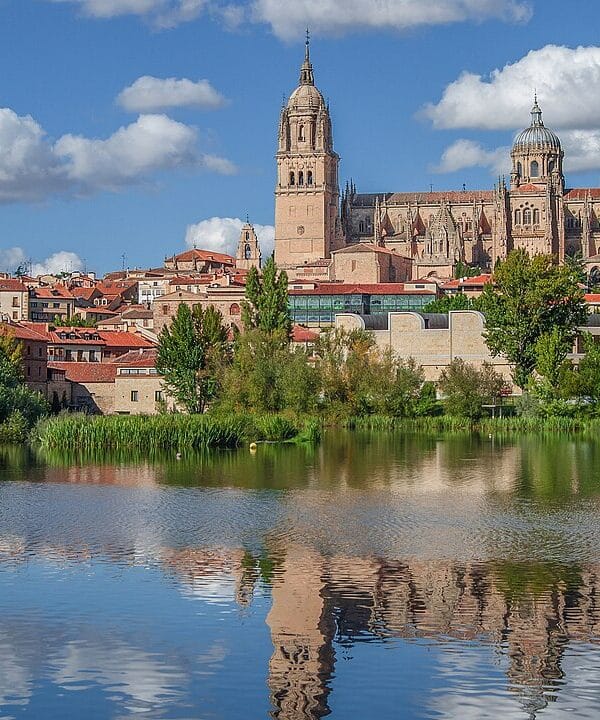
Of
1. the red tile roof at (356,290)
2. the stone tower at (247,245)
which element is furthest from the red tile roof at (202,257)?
the red tile roof at (356,290)

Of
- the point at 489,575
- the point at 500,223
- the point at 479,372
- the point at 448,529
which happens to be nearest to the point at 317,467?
the point at 448,529

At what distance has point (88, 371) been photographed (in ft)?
183

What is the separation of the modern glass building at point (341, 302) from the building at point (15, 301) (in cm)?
3017

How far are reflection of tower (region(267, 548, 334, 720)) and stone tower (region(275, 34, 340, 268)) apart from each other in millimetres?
85536

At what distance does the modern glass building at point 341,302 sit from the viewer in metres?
71.0

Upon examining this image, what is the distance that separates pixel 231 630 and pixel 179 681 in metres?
1.88

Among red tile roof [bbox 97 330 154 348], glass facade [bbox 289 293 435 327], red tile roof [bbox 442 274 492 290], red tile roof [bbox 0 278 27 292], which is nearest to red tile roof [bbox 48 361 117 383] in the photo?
red tile roof [bbox 97 330 154 348]

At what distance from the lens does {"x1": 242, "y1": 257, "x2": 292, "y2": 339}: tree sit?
2197 inches

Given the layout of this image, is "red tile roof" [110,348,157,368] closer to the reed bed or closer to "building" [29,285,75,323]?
the reed bed

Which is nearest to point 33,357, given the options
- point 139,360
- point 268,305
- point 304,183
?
point 139,360

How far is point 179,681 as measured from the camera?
12.0 metres

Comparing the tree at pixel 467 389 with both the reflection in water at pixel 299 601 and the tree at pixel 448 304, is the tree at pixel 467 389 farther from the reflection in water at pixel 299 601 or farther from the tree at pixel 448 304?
the reflection in water at pixel 299 601

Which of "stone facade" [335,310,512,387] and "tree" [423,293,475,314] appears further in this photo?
"tree" [423,293,475,314]

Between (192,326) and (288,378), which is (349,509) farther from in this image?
(192,326)
